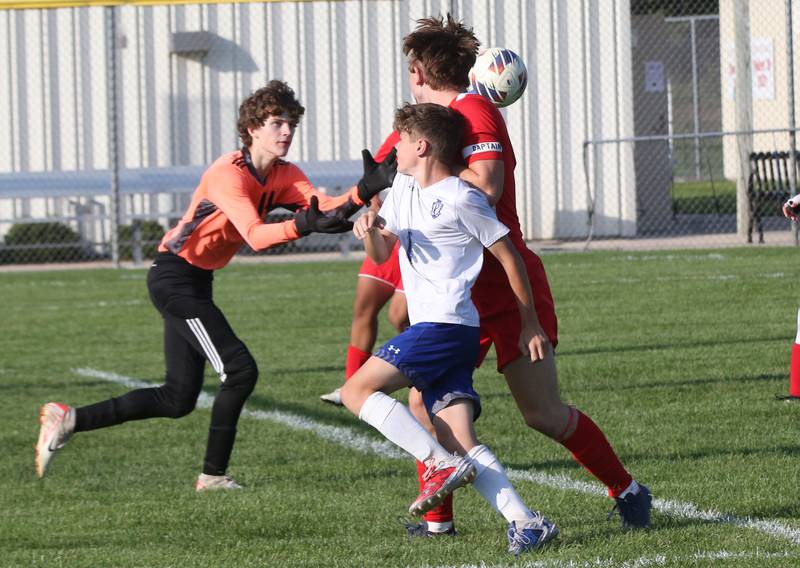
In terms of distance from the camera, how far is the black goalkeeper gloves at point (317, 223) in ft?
16.9

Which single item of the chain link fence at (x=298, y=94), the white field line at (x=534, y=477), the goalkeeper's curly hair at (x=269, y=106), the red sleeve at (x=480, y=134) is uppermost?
the chain link fence at (x=298, y=94)

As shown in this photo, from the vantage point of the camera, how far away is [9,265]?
64.7ft

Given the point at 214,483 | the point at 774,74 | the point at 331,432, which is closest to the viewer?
the point at 214,483

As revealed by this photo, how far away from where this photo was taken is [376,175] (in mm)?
5293

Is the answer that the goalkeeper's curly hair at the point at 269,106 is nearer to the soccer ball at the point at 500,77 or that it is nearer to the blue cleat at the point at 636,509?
the soccer ball at the point at 500,77

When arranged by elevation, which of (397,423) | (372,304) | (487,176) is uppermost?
(487,176)

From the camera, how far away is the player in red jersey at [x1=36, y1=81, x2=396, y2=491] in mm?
6219

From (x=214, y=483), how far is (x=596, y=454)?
1856 mm

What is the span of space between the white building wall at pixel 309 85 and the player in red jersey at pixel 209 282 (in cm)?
1419

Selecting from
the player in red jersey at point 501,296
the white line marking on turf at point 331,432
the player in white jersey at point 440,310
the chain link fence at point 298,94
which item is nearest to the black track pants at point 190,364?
the white line marking on turf at point 331,432

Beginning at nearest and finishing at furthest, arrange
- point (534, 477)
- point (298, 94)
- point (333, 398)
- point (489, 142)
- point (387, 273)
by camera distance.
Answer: point (489, 142) < point (534, 477) < point (387, 273) < point (333, 398) < point (298, 94)

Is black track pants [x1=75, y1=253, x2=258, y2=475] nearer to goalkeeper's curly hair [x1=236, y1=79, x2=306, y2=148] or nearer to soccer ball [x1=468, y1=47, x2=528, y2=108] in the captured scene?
goalkeeper's curly hair [x1=236, y1=79, x2=306, y2=148]

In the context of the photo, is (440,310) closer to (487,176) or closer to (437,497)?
(487,176)

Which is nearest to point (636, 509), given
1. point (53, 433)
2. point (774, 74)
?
point (53, 433)
